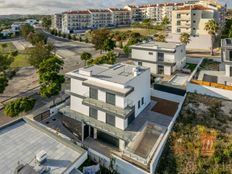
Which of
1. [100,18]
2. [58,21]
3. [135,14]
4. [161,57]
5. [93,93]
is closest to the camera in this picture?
[93,93]

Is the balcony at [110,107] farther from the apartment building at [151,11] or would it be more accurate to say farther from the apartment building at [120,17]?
the apartment building at [120,17]

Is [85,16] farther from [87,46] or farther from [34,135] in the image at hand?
[34,135]

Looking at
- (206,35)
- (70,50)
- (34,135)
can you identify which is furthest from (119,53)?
(34,135)

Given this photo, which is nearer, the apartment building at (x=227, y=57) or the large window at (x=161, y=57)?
the apartment building at (x=227, y=57)

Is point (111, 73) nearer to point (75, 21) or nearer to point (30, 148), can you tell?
point (30, 148)

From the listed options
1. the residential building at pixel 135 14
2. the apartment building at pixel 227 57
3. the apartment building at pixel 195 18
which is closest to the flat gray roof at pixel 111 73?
the apartment building at pixel 227 57

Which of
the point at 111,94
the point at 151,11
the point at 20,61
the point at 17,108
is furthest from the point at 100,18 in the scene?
the point at 111,94
